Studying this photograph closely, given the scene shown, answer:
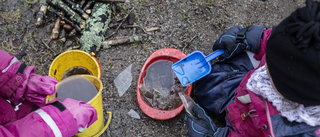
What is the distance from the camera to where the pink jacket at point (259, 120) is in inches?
48.5

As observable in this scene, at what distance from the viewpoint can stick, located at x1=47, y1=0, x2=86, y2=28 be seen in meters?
2.34

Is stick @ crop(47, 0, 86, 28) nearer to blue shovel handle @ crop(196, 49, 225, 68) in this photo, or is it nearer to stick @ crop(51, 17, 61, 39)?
stick @ crop(51, 17, 61, 39)

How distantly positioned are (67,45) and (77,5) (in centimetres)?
45

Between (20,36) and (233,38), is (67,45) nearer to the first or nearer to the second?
(20,36)

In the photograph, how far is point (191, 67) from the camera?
6.96 feet

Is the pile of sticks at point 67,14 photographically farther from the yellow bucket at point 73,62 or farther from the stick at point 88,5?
the yellow bucket at point 73,62

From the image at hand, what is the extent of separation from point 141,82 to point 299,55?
1.45 metres

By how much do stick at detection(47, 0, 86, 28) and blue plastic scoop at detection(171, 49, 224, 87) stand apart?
3.57ft

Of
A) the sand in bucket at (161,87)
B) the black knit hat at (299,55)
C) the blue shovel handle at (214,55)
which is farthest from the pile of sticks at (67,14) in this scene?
the black knit hat at (299,55)

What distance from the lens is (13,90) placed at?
157 centimetres

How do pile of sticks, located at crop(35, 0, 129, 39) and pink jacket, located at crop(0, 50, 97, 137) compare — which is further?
pile of sticks, located at crop(35, 0, 129, 39)

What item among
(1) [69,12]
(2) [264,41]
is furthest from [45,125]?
(2) [264,41]

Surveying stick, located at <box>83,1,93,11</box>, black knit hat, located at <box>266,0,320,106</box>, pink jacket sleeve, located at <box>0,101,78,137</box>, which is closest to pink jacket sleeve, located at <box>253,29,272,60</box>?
black knit hat, located at <box>266,0,320,106</box>

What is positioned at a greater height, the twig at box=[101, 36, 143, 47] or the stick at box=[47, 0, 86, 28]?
the stick at box=[47, 0, 86, 28]
